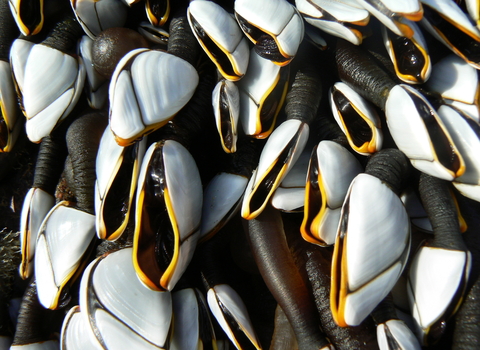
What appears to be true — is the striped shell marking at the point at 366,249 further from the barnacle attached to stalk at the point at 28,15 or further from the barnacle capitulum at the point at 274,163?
the barnacle attached to stalk at the point at 28,15

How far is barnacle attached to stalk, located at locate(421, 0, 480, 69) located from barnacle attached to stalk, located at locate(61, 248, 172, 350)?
74 centimetres

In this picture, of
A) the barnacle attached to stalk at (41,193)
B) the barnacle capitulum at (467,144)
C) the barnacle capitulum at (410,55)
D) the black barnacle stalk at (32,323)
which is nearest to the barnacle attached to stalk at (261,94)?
the barnacle capitulum at (410,55)

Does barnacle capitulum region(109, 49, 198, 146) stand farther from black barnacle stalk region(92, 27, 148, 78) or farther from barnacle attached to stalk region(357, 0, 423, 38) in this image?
barnacle attached to stalk region(357, 0, 423, 38)

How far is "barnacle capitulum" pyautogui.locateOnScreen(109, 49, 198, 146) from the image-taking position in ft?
2.30

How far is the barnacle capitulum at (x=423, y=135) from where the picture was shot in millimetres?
647

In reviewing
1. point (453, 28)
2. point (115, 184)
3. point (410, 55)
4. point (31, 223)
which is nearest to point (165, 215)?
point (115, 184)

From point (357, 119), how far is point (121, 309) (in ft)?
1.94

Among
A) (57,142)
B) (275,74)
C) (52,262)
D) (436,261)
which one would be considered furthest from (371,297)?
(57,142)

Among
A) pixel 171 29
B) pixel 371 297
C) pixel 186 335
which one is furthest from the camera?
pixel 171 29

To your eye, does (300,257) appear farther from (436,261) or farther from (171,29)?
(171,29)

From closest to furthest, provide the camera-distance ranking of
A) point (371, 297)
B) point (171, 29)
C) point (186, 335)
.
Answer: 1. point (371, 297)
2. point (186, 335)
3. point (171, 29)

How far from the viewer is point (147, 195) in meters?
0.70

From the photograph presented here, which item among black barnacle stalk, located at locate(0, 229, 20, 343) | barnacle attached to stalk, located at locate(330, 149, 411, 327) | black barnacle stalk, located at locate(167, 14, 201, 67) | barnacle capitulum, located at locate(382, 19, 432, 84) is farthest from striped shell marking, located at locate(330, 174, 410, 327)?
black barnacle stalk, located at locate(0, 229, 20, 343)

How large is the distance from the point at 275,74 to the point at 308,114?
0.35 feet
